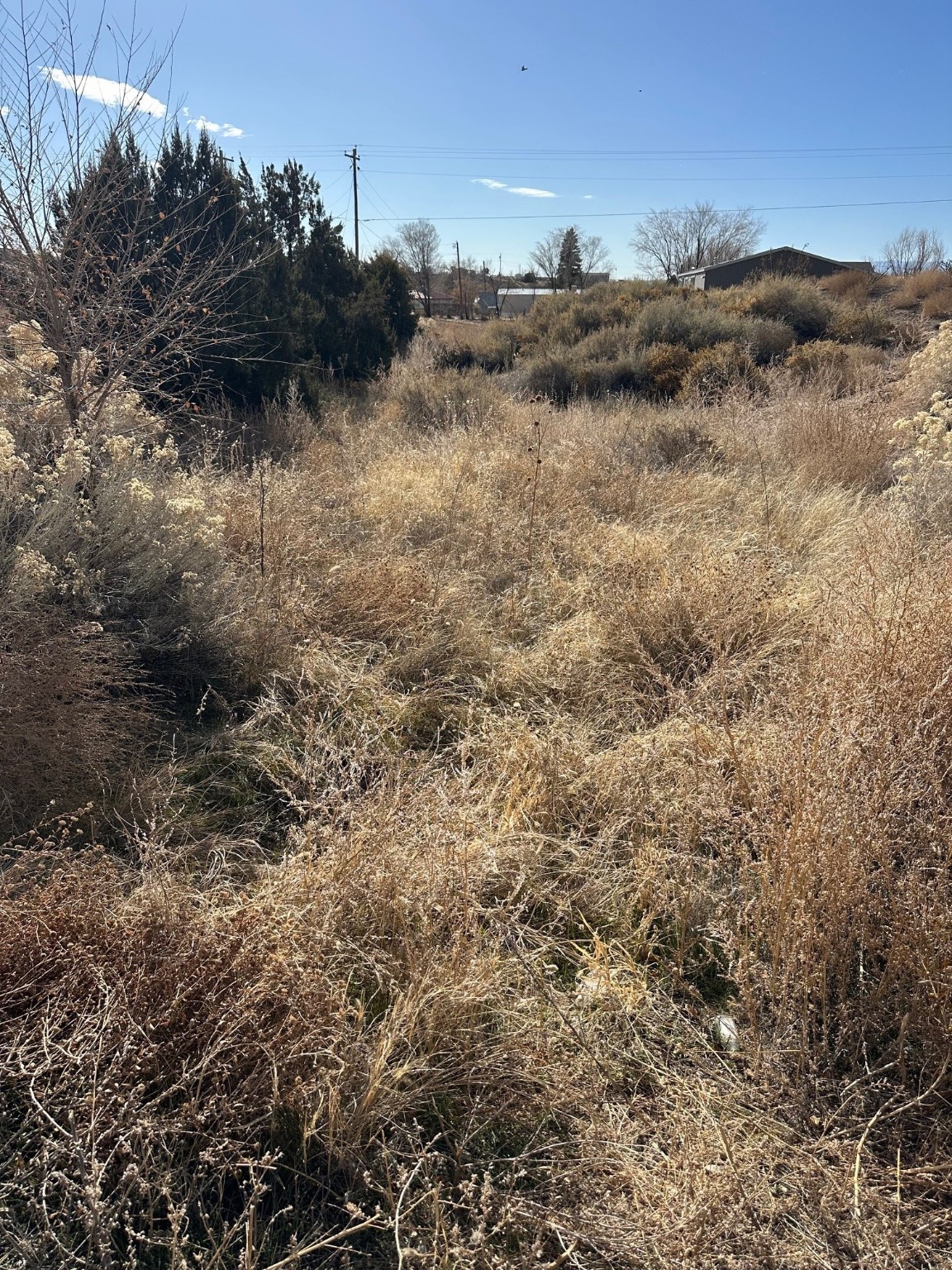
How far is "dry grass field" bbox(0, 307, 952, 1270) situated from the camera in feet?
5.16

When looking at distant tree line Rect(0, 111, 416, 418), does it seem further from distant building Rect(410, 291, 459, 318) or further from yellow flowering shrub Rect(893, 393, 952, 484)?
distant building Rect(410, 291, 459, 318)

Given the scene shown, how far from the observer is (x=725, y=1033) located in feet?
6.64

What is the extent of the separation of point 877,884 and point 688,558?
2902 mm

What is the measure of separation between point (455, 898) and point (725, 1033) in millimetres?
796

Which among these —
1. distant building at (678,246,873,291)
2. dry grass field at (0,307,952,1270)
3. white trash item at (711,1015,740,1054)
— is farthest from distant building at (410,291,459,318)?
white trash item at (711,1015,740,1054)

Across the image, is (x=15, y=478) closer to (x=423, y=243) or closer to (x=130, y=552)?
(x=130, y=552)

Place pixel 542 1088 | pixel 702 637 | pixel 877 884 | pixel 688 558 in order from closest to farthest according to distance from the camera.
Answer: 1. pixel 542 1088
2. pixel 877 884
3. pixel 702 637
4. pixel 688 558

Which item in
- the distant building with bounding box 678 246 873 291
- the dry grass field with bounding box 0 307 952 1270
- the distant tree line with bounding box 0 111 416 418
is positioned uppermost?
the distant building with bounding box 678 246 873 291

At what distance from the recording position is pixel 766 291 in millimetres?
14953

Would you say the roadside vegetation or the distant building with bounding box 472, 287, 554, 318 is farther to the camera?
the distant building with bounding box 472, 287, 554, 318

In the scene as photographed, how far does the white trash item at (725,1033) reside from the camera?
2.00 meters

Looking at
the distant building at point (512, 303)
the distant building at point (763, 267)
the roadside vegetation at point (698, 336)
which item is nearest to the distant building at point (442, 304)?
the distant building at point (512, 303)

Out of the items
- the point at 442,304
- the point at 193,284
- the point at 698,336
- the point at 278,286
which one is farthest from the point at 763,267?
the point at 442,304

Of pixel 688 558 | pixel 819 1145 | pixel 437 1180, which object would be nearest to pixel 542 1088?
pixel 437 1180
